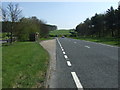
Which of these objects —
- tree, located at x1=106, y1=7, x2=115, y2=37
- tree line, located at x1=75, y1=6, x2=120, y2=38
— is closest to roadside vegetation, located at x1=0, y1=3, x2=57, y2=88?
tree line, located at x1=75, y1=6, x2=120, y2=38

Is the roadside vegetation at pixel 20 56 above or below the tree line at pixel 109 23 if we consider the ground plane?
below

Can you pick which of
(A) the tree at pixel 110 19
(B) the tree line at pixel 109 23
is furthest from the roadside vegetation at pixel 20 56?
(A) the tree at pixel 110 19

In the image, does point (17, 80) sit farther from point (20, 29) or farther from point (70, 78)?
point (20, 29)

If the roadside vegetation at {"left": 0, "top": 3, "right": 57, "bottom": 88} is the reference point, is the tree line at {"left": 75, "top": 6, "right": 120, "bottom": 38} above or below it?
above

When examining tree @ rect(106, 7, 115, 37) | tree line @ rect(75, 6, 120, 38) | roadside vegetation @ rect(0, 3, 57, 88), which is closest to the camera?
roadside vegetation @ rect(0, 3, 57, 88)

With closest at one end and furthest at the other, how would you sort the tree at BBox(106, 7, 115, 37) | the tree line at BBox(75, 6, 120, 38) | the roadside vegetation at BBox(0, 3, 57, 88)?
1. the roadside vegetation at BBox(0, 3, 57, 88)
2. the tree line at BBox(75, 6, 120, 38)
3. the tree at BBox(106, 7, 115, 37)

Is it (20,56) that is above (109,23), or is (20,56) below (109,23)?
below

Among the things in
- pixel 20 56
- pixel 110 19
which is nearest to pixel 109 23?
pixel 110 19

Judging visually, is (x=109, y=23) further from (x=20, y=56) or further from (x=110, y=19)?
(x=20, y=56)

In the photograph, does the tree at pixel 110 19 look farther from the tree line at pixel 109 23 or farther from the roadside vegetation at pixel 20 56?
the roadside vegetation at pixel 20 56

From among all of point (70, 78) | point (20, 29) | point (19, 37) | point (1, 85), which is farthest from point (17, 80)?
point (19, 37)

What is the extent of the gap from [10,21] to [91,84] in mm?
25571

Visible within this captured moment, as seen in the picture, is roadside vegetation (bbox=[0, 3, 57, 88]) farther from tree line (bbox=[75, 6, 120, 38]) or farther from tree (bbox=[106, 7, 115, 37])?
tree (bbox=[106, 7, 115, 37])

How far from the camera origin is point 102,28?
82.3m
